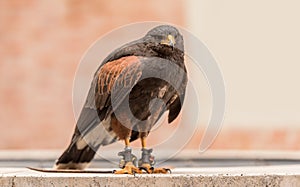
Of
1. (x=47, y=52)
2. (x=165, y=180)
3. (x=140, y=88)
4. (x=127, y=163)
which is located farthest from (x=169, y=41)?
(x=47, y=52)

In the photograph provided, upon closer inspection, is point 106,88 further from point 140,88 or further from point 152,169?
point 152,169

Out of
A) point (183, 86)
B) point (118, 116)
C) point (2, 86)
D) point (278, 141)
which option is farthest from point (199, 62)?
point (2, 86)

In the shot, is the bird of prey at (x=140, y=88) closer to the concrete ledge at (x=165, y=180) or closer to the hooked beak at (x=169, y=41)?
the hooked beak at (x=169, y=41)

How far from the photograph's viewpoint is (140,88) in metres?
3.59

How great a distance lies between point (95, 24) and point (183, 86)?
214 inches

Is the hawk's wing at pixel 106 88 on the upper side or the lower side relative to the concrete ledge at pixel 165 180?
upper

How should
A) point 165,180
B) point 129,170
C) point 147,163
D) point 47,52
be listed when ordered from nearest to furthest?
point 165,180
point 129,170
point 147,163
point 47,52

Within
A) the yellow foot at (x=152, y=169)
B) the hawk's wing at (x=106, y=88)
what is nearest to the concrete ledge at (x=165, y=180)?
the yellow foot at (x=152, y=169)

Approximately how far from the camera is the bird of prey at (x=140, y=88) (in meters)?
3.58

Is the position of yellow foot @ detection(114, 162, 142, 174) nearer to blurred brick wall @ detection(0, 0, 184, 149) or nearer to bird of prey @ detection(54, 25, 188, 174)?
bird of prey @ detection(54, 25, 188, 174)

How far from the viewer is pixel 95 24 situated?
9.02 m

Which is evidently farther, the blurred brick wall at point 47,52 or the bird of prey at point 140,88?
the blurred brick wall at point 47,52

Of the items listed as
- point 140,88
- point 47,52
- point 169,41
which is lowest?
point 140,88

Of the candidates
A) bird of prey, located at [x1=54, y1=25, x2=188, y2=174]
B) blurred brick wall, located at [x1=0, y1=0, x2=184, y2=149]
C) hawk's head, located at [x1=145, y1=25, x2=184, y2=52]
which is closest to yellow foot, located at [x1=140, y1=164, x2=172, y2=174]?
bird of prey, located at [x1=54, y1=25, x2=188, y2=174]
